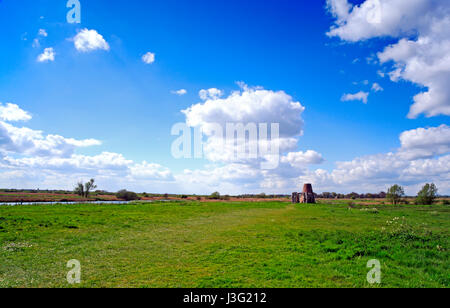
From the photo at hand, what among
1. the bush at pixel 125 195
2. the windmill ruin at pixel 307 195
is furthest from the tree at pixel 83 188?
the windmill ruin at pixel 307 195

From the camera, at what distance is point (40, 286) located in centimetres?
823

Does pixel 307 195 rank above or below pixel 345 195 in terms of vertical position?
above

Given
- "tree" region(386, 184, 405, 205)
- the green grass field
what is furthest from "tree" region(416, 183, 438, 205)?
the green grass field

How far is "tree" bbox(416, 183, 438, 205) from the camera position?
7445 cm

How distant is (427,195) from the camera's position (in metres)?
74.7

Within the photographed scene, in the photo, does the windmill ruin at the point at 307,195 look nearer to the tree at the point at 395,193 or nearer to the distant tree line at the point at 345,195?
the tree at the point at 395,193

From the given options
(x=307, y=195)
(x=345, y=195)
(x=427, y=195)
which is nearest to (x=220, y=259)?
(x=307, y=195)

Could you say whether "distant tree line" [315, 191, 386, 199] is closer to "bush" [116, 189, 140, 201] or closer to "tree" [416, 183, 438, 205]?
"tree" [416, 183, 438, 205]

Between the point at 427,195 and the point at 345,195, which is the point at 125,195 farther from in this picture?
the point at 345,195
